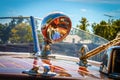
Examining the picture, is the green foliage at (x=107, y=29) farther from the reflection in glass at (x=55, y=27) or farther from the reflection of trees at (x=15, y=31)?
the reflection in glass at (x=55, y=27)

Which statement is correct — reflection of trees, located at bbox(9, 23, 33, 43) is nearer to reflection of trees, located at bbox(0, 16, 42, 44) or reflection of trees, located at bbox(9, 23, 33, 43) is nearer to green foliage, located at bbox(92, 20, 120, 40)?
reflection of trees, located at bbox(0, 16, 42, 44)

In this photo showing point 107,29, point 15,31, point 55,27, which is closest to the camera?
point 55,27

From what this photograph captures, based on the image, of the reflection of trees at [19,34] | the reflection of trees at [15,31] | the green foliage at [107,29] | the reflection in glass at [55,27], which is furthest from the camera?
the green foliage at [107,29]

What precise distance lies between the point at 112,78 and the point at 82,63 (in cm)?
100

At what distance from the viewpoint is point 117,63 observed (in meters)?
3.51

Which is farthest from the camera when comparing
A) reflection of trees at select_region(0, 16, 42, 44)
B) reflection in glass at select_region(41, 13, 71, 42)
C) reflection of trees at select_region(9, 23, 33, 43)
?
reflection of trees at select_region(9, 23, 33, 43)

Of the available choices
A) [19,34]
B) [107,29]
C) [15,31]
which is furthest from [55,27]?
[107,29]

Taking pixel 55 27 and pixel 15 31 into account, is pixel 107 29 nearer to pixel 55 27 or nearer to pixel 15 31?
pixel 15 31

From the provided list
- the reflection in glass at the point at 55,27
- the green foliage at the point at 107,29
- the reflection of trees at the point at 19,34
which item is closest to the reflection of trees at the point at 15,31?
the reflection of trees at the point at 19,34

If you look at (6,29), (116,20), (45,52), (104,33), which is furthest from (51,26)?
(116,20)

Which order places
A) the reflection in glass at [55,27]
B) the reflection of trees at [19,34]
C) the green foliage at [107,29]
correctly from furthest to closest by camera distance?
1. the green foliage at [107,29]
2. the reflection of trees at [19,34]
3. the reflection in glass at [55,27]

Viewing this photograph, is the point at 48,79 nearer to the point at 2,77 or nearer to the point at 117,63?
the point at 2,77

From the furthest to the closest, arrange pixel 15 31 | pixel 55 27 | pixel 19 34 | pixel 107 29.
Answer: pixel 107 29 < pixel 19 34 < pixel 15 31 < pixel 55 27

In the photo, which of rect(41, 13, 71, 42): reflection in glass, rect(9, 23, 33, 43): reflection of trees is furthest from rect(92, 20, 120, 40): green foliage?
rect(41, 13, 71, 42): reflection in glass
